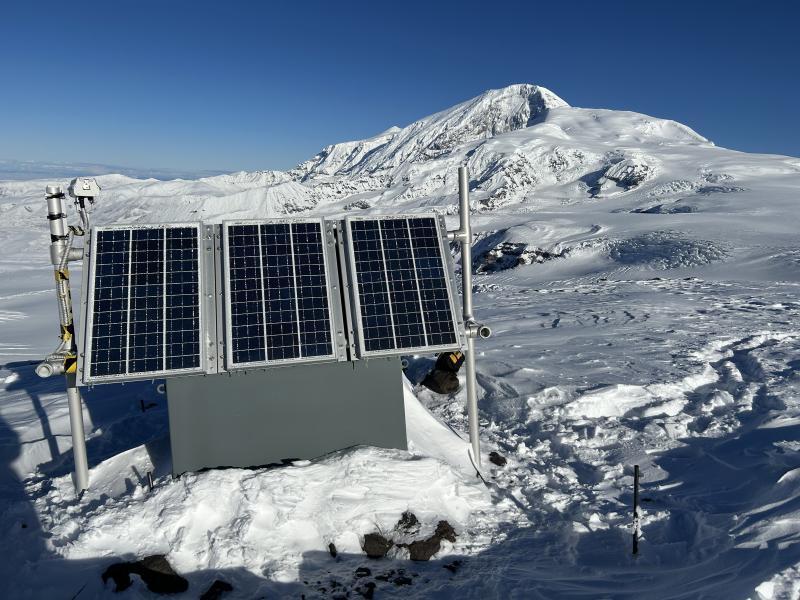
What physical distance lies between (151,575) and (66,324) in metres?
3.89

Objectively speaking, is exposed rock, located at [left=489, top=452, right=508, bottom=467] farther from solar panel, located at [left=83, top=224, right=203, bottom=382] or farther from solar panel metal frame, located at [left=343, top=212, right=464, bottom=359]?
solar panel, located at [left=83, top=224, right=203, bottom=382]

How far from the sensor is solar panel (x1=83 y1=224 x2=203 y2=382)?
8047mm

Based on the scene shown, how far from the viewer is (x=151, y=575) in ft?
21.9

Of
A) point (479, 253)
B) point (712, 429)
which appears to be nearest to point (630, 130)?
point (479, 253)

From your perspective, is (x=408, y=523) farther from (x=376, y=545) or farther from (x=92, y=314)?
(x=92, y=314)

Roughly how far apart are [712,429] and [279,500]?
27.5 feet

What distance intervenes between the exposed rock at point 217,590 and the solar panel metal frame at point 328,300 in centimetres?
281

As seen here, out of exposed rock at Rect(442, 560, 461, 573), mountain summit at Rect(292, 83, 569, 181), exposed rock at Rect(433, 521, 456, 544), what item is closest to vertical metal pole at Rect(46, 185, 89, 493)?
exposed rock at Rect(433, 521, 456, 544)

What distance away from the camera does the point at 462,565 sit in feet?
24.0

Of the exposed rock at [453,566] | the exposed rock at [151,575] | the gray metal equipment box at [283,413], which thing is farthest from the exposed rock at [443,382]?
the exposed rock at [151,575]

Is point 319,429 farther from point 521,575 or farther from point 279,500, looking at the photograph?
point 521,575

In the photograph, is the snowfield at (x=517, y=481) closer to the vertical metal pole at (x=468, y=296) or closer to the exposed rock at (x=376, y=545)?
the exposed rock at (x=376, y=545)

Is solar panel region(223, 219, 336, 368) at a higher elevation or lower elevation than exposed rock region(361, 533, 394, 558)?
higher

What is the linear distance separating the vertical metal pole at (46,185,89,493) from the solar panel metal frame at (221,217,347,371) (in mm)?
2237
